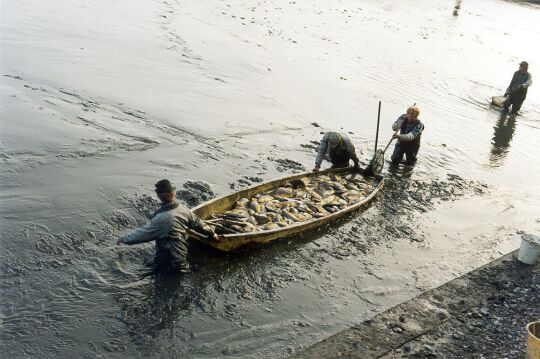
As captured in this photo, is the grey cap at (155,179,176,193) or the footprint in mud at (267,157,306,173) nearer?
the grey cap at (155,179,176,193)

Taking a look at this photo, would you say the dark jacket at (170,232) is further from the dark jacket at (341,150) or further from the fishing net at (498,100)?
the fishing net at (498,100)

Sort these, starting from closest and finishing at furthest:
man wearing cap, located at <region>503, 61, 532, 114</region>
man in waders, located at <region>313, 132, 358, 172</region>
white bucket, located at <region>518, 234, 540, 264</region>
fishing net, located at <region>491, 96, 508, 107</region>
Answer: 1. white bucket, located at <region>518, 234, 540, 264</region>
2. man in waders, located at <region>313, 132, 358, 172</region>
3. man wearing cap, located at <region>503, 61, 532, 114</region>
4. fishing net, located at <region>491, 96, 508, 107</region>

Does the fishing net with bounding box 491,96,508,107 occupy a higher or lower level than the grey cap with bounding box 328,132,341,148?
higher

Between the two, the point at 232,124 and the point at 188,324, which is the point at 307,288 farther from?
the point at 232,124

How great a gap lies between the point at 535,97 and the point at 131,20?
66.1ft

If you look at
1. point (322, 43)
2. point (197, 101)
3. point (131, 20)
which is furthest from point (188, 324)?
point (322, 43)

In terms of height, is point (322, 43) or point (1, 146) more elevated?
point (322, 43)

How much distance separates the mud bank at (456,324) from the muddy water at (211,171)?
0.55 m

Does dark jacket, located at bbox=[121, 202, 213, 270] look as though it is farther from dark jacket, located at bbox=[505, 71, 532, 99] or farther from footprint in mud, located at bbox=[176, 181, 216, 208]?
dark jacket, located at bbox=[505, 71, 532, 99]

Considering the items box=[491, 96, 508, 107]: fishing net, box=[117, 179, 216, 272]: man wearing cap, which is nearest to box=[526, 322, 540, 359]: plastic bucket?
box=[117, 179, 216, 272]: man wearing cap

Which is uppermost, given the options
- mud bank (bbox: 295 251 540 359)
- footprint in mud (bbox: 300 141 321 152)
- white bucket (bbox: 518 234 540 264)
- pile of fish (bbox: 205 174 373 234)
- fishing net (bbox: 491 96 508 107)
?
fishing net (bbox: 491 96 508 107)

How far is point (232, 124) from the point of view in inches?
643

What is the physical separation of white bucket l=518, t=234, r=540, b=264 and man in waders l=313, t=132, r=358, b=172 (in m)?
4.49

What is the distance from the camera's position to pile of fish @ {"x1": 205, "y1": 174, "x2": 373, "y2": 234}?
32.5ft
